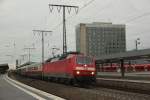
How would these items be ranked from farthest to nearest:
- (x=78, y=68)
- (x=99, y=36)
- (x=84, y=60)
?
(x=99, y=36), (x=84, y=60), (x=78, y=68)

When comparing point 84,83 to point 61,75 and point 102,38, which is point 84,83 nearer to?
point 61,75

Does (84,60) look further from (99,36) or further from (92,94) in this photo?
(99,36)

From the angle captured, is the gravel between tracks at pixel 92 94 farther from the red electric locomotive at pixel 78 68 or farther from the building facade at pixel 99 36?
the building facade at pixel 99 36

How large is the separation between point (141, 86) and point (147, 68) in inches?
2510

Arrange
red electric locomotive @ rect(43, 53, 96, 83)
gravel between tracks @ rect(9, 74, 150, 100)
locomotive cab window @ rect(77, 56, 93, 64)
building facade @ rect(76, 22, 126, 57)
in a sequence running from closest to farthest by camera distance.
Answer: gravel between tracks @ rect(9, 74, 150, 100), red electric locomotive @ rect(43, 53, 96, 83), locomotive cab window @ rect(77, 56, 93, 64), building facade @ rect(76, 22, 126, 57)

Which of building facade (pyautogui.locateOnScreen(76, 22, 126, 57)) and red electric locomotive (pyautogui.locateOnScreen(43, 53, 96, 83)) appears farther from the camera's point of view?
building facade (pyautogui.locateOnScreen(76, 22, 126, 57))

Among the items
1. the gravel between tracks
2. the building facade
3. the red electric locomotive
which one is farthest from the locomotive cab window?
the building facade

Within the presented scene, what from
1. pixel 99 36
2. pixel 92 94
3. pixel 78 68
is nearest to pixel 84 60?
pixel 78 68

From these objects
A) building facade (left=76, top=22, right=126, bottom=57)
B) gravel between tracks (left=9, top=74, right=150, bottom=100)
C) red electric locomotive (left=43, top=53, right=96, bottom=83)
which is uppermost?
building facade (left=76, top=22, right=126, bottom=57)

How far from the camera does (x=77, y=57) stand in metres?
36.2

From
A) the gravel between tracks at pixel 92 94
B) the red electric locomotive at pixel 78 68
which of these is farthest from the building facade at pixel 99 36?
the gravel between tracks at pixel 92 94

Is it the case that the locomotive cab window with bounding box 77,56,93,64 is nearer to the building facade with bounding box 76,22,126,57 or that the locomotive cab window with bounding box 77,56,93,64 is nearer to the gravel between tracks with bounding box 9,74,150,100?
the gravel between tracks with bounding box 9,74,150,100

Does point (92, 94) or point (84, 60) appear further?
point (84, 60)

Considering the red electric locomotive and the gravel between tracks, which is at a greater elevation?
the red electric locomotive
